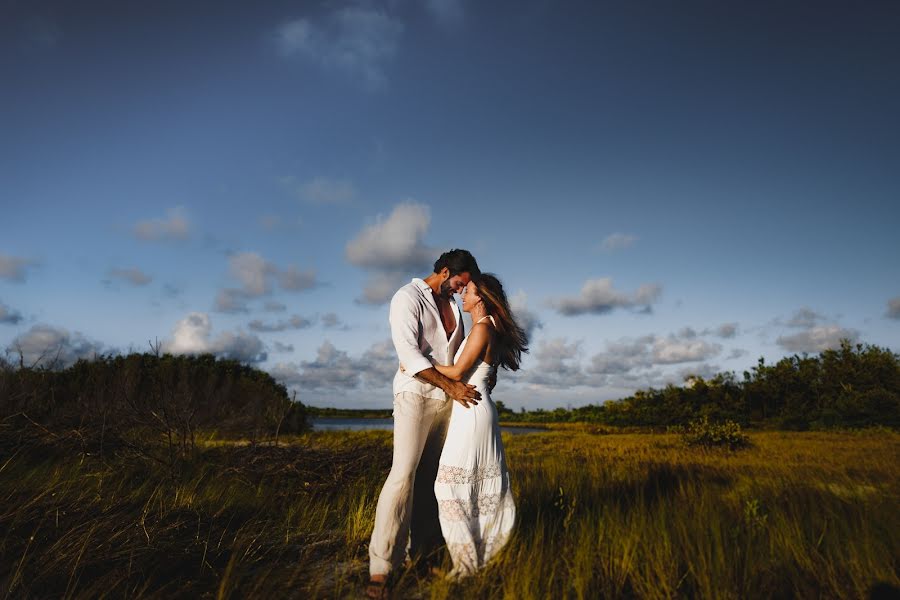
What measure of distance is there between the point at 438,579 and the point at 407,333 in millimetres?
1426

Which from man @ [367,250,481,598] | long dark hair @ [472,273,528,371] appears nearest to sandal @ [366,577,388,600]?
man @ [367,250,481,598]

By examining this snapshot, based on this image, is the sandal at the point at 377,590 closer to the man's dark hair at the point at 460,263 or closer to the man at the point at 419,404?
the man at the point at 419,404

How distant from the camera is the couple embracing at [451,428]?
10.3 feet

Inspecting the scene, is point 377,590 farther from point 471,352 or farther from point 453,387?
point 471,352

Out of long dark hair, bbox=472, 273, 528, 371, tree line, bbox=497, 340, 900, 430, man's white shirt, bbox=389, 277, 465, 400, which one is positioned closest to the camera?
man's white shirt, bbox=389, 277, 465, 400

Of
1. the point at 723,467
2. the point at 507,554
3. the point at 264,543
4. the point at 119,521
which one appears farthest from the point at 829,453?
the point at 119,521

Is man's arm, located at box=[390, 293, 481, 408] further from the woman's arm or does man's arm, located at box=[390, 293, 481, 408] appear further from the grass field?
the grass field

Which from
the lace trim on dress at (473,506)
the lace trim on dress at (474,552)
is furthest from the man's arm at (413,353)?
the lace trim on dress at (474,552)

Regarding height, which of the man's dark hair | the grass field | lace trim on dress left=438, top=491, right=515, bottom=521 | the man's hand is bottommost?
the grass field

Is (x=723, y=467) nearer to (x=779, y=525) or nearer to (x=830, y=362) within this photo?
(x=779, y=525)

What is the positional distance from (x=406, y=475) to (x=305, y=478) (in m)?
4.24

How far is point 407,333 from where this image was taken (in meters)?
3.33

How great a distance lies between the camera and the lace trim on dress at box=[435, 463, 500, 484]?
3191 mm

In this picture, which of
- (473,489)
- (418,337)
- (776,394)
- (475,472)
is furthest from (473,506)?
(776,394)
